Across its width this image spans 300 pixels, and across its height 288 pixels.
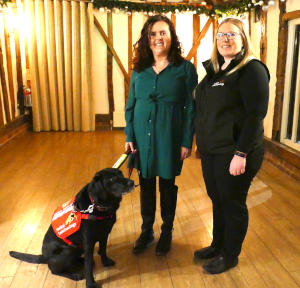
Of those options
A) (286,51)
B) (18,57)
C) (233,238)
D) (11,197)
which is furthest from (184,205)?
(18,57)

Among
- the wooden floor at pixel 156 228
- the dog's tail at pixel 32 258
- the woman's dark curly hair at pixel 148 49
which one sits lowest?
the wooden floor at pixel 156 228

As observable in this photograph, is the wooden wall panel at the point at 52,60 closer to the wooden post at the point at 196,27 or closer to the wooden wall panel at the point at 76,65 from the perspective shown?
the wooden wall panel at the point at 76,65

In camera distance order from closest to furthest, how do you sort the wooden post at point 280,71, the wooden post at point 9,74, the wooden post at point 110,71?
1. the wooden post at point 280,71
2. the wooden post at point 9,74
3. the wooden post at point 110,71

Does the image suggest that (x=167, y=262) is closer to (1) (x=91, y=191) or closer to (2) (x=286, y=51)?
(1) (x=91, y=191)

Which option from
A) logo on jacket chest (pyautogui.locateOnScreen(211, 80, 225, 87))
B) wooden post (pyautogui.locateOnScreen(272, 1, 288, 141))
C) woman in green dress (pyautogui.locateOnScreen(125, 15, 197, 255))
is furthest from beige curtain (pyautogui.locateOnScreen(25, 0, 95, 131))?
logo on jacket chest (pyautogui.locateOnScreen(211, 80, 225, 87))

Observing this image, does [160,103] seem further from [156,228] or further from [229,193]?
[156,228]

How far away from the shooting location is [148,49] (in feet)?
6.73

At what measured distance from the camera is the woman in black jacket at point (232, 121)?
1.61m

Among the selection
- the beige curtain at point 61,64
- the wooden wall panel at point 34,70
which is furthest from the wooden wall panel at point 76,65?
the wooden wall panel at point 34,70

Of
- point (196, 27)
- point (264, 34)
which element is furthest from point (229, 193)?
point (196, 27)

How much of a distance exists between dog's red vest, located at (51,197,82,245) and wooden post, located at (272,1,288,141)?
3.31 meters

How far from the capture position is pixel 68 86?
19.5 ft

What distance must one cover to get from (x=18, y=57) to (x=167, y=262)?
4.99 meters

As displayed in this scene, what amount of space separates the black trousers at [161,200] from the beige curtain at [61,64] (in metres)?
4.05
